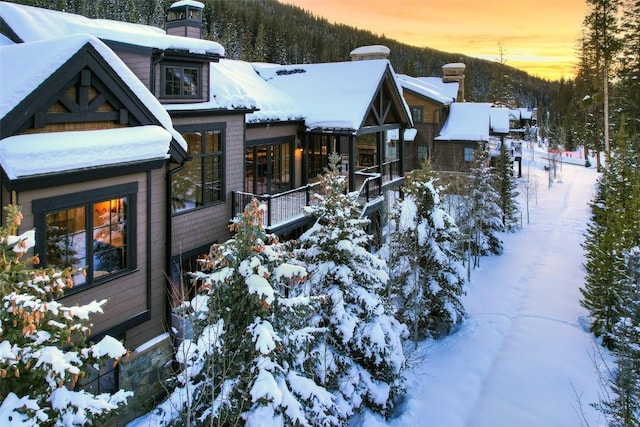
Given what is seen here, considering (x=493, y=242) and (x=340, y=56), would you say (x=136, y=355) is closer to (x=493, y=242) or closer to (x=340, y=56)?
(x=493, y=242)

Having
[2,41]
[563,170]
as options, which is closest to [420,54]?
[563,170]

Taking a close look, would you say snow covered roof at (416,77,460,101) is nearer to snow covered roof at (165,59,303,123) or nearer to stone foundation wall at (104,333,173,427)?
snow covered roof at (165,59,303,123)

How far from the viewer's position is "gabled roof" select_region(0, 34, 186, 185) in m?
8.29

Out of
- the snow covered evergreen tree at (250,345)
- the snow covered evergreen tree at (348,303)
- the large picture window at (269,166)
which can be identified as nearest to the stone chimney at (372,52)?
the large picture window at (269,166)

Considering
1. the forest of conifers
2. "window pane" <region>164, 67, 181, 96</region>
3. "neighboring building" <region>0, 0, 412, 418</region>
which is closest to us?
"neighboring building" <region>0, 0, 412, 418</region>

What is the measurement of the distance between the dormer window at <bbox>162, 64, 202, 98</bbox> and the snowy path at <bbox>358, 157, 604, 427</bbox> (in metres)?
10.1

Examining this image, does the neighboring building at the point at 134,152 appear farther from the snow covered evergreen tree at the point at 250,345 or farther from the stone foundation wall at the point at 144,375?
the snow covered evergreen tree at the point at 250,345

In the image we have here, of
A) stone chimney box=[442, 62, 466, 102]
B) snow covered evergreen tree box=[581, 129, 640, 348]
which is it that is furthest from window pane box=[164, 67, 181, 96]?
stone chimney box=[442, 62, 466, 102]

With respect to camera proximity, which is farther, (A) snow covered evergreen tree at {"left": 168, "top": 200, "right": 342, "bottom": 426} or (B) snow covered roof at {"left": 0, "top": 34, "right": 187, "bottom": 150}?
(B) snow covered roof at {"left": 0, "top": 34, "right": 187, "bottom": 150}

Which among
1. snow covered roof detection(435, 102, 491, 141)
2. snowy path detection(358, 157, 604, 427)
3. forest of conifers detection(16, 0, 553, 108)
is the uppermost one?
forest of conifers detection(16, 0, 553, 108)

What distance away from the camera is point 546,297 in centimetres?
2262

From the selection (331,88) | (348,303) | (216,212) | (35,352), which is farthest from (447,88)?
(35,352)

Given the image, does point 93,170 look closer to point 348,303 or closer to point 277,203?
point 348,303

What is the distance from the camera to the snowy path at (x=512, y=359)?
13328 millimetres
